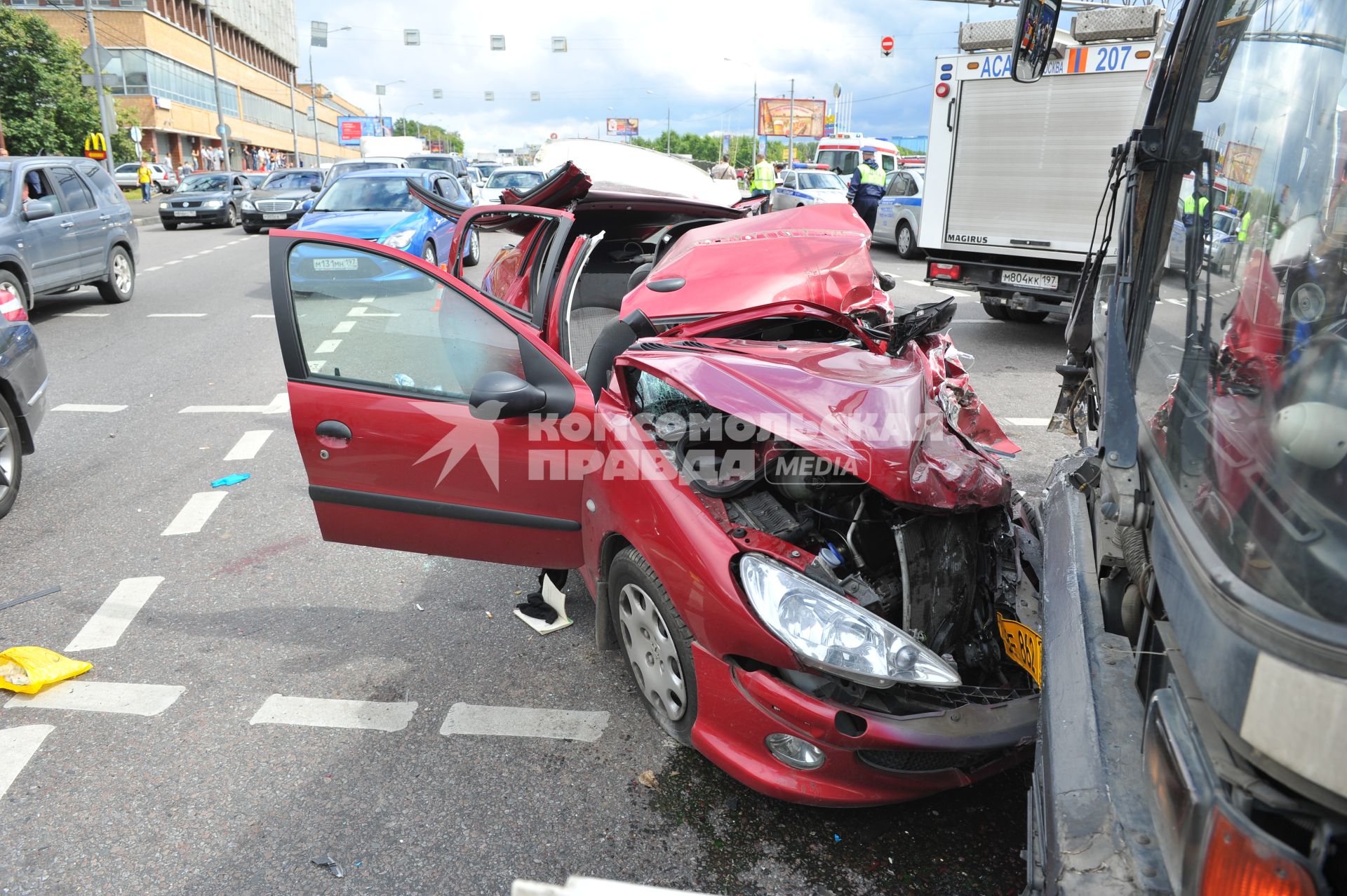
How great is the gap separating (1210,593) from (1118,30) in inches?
199

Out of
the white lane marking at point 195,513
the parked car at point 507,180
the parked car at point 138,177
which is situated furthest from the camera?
the parked car at point 138,177

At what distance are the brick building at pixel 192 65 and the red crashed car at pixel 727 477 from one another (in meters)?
51.8

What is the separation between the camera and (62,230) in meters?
10.5

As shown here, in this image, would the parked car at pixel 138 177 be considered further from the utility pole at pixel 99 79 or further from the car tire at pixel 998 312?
the car tire at pixel 998 312

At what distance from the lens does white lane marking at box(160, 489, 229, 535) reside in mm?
4754

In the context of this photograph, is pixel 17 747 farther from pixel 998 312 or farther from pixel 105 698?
pixel 998 312

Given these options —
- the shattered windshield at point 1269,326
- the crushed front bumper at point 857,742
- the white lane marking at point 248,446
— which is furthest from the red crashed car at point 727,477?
the white lane marking at point 248,446

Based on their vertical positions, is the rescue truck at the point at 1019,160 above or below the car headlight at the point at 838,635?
above

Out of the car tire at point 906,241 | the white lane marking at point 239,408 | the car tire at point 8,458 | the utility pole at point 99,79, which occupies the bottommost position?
the white lane marking at point 239,408

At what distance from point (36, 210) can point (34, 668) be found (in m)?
8.51

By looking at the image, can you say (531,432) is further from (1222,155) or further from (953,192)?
(953,192)

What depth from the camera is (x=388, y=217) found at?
1119cm

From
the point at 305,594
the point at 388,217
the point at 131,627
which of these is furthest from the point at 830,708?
the point at 388,217

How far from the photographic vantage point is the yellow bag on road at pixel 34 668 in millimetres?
3295
